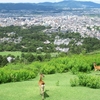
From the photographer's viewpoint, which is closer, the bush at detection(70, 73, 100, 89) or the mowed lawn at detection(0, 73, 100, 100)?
the mowed lawn at detection(0, 73, 100, 100)

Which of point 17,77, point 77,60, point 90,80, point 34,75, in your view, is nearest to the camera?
point 90,80

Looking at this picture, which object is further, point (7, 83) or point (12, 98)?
point (7, 83)

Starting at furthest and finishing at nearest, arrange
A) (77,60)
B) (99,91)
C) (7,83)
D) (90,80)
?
(77,60) < (7,83) < (90,80) < (99,91)

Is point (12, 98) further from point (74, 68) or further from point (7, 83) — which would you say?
point (74, 68)

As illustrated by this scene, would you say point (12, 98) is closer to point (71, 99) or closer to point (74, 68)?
point (71, 99)

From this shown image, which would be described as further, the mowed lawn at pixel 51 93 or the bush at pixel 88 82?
the bush at pixel 88 82

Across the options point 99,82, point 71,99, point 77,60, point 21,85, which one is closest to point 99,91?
point 99,82

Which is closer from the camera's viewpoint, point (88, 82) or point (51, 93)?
point (51, 93)

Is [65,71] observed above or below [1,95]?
below

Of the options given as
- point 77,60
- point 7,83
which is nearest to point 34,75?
point 7,83
